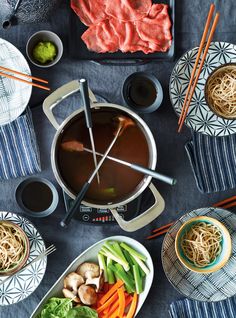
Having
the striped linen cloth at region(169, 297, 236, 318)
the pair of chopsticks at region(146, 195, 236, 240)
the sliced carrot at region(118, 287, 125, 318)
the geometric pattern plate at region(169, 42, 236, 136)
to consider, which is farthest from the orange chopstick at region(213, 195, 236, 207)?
the sliced carrot at region(118, 287, 125, 318)

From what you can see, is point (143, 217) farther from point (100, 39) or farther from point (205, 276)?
point (100, 39)

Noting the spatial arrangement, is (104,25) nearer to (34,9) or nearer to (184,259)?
(34,9)

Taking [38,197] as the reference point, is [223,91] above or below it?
above

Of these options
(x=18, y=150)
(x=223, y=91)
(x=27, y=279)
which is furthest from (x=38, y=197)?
(x=223, y=91)

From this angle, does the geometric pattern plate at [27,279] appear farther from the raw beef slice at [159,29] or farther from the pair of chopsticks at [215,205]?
the raw beef slice at [159,29]

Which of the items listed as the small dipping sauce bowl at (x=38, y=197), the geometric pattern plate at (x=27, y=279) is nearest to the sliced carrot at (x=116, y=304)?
the geometric pattern plate at (x=27, y=279)

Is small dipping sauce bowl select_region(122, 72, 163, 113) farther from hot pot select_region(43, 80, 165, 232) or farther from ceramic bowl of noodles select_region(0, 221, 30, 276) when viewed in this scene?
ceramic bowl of noodles select_region(0, 221, 30, 276)
